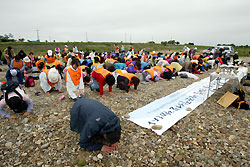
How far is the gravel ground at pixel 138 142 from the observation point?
241 centimetres

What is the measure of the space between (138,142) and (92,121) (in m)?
1.18

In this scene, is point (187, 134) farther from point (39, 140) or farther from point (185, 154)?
point (39, 140)

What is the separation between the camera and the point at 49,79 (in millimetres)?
4984

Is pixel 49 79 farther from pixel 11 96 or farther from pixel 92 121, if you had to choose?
pixel 92 121

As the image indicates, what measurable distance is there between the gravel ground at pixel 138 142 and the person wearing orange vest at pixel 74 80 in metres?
0.70

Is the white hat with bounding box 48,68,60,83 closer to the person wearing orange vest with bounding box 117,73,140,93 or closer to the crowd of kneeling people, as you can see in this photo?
the crowd of kneeling people

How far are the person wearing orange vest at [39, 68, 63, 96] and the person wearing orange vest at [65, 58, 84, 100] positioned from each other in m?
0.71

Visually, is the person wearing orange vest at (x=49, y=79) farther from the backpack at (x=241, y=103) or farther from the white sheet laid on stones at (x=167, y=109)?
the backpack at (x=241, y=103)

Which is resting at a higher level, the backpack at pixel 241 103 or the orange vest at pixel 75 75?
the orange vest at pixel 75 75

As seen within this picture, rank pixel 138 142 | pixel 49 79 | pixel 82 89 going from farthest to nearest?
pixel 49 79
pixel 82 89
pixel 138 142

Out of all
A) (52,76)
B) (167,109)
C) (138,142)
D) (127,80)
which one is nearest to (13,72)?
(52,76)

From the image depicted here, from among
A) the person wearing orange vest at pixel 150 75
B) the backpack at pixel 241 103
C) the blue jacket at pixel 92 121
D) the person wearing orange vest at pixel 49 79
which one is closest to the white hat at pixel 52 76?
the person wearing orange vest at pixel 49 79

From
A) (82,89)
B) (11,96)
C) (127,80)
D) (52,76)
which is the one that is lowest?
(82,89)

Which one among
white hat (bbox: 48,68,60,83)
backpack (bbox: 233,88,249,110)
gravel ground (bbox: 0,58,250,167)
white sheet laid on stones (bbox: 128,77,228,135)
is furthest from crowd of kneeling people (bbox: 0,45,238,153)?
backpack (bbox: 233,88,249,110)
